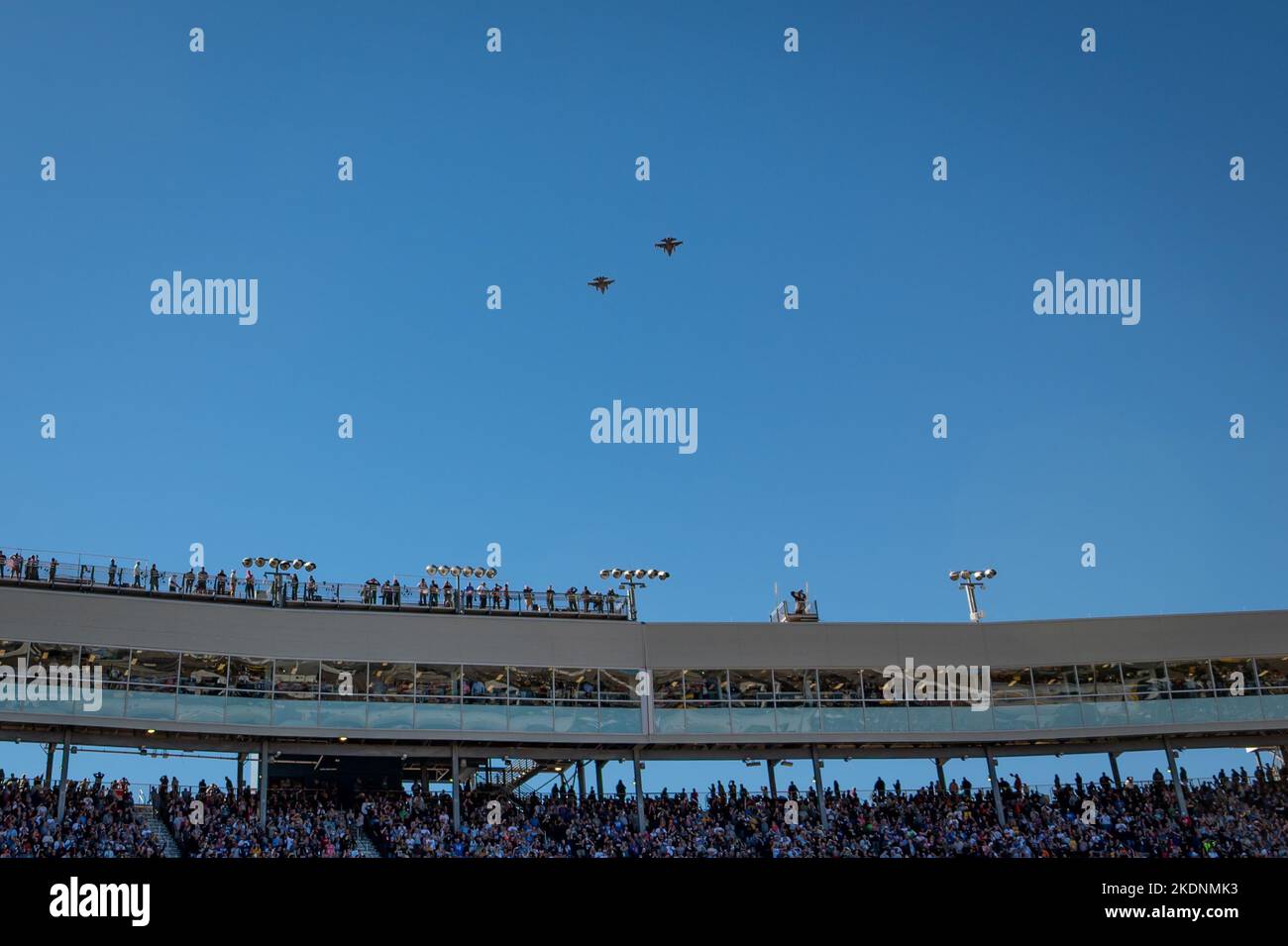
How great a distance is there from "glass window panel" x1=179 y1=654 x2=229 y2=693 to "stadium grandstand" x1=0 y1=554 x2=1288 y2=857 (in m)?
0.08

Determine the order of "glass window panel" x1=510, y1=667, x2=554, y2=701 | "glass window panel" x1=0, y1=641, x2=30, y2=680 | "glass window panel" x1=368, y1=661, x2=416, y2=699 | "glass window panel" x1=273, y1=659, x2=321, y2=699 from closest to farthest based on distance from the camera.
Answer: "glass window panel" x1=0, y1=641, x2=30, y2=680
"glass window panel" x1=273, y1=659, x2=321, y2=699
"glass window panel" x1=368, y1=661, x2=416, y2=699
"glass window panel" x1=510, y1=667, x2=554, y2=701

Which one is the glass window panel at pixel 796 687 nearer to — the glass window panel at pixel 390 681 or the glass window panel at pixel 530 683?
the glass window panel at pixel 530 683

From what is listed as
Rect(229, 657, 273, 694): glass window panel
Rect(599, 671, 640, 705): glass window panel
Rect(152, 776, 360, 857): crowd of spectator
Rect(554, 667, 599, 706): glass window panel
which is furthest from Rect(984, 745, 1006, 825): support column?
Rect(229, 657, 273, 694): glass window panel

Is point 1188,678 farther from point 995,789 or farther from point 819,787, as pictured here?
point 819,787

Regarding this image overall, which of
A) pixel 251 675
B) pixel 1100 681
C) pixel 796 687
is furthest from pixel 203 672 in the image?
pixel 1100 681

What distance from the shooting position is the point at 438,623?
151 ft

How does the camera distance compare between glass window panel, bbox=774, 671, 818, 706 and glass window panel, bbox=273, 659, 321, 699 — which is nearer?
glass window panel, bbox=273, 659, 321, 699

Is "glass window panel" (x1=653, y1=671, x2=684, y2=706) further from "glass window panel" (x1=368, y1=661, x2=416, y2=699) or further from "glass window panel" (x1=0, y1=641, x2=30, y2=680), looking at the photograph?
"glass window panel" (x1=0, y1=641, x2=30, y2=680)

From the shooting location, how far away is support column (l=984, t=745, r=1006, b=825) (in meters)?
46.7
